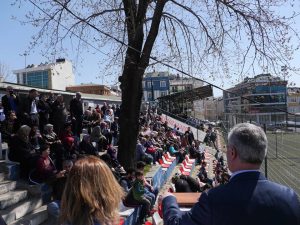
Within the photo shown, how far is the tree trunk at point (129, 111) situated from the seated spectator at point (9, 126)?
2.94 m

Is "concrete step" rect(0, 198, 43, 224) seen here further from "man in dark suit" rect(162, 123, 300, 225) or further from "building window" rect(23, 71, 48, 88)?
"building window" rect(23, 71, 48, 88)

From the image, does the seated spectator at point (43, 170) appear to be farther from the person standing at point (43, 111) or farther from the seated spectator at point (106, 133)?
the seated spectator at point (106, 133)

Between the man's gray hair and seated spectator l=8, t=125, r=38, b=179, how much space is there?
→ 7.87 meters

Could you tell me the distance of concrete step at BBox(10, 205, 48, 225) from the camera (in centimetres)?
783

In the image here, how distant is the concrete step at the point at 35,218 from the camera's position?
308 inches

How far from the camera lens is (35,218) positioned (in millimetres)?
8109

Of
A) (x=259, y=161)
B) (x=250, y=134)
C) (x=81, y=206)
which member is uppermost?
(x=250, y=134)

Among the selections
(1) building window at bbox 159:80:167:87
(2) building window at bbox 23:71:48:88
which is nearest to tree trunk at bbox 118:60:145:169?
(2) building window at bbox 23:71:48:88

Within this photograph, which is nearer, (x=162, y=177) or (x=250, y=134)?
(x=250, y=134)

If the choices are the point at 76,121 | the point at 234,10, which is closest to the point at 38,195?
the point at 76,121

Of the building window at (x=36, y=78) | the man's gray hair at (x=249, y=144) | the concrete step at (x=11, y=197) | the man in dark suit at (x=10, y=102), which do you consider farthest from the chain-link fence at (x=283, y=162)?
the building window at (x=36, y=78)

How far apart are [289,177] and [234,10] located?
13.9 meters

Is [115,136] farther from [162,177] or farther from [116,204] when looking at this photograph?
[116,204]

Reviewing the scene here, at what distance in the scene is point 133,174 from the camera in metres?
11.3
